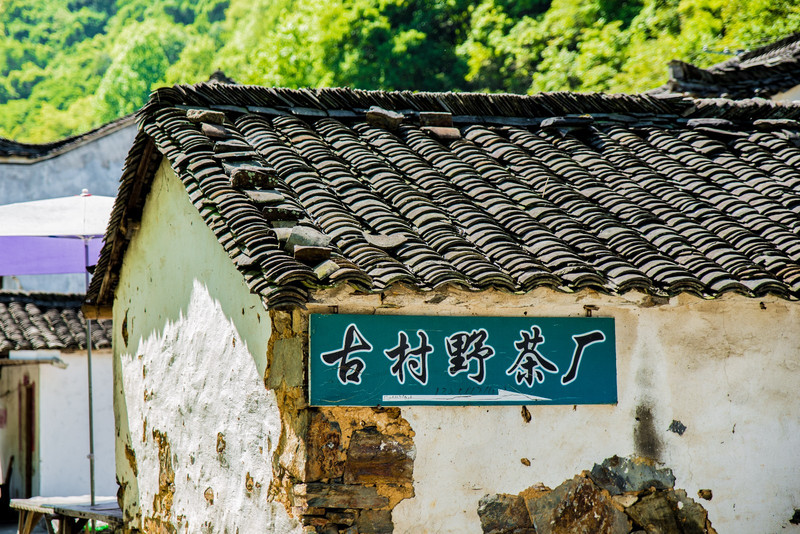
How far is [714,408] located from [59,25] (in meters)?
50.5

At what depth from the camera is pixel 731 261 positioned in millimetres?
5613

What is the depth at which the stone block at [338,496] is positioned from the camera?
503 cm

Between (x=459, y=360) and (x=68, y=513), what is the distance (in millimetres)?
4791

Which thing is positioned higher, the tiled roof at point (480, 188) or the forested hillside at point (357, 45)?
the forested hillside at point (357, 45)

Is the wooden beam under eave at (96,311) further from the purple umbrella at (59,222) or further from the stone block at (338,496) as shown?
the stone block at (338,496)

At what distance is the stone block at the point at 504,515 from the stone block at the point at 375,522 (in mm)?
578

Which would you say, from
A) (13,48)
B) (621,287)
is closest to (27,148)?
(621,287)

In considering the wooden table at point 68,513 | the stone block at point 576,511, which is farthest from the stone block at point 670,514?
the wooden table at point 68,513

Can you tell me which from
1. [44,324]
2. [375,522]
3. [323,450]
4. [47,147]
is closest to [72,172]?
[47,147]

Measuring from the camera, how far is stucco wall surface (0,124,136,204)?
1892cm

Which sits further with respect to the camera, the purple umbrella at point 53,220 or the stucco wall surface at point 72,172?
the stucco wall surface at point 72,172

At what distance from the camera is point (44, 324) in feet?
42.4

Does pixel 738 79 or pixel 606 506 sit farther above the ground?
pixel 738 79

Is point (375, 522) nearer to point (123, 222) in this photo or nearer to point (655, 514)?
point (655, 514)
